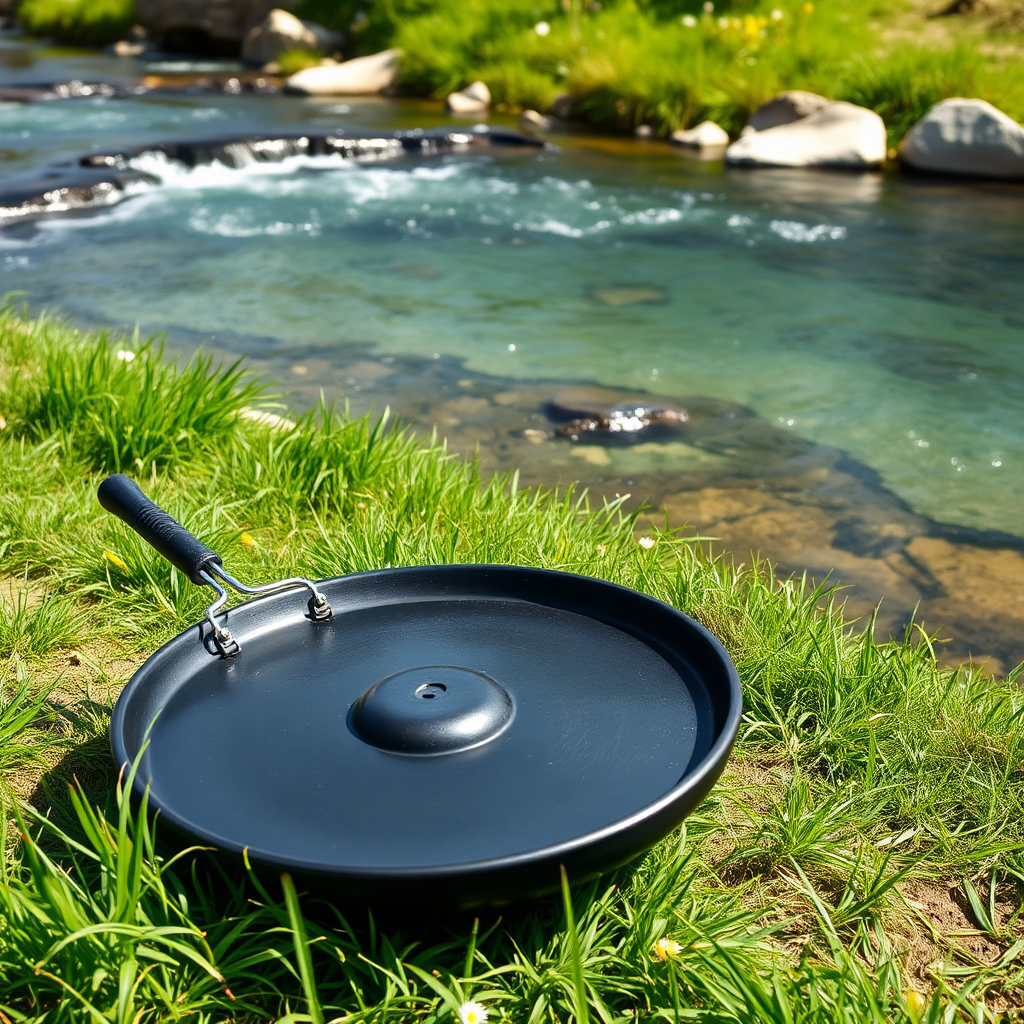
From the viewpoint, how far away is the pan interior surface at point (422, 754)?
1.41 metres

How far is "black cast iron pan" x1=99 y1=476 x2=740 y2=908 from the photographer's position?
1366 mm

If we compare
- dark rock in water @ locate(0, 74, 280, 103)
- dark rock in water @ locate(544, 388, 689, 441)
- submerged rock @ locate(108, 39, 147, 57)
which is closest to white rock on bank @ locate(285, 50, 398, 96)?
dark rock in water @ locate(0, 74, 280, 103)

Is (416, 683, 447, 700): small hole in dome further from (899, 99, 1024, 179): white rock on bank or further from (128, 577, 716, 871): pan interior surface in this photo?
(899, 99, 1024, 179): white rock on bank

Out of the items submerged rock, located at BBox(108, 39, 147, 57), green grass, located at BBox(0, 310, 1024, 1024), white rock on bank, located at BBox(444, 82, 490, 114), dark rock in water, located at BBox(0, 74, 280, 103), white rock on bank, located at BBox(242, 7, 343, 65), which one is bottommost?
green grass, located at BBox(0, 310, 1024, 1024)

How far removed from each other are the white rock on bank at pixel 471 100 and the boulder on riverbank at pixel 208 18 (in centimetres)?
772

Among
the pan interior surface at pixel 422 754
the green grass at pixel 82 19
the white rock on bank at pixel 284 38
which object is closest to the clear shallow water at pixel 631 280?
the pan interior surface at pixel 422 754

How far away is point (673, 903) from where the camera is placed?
1617mm

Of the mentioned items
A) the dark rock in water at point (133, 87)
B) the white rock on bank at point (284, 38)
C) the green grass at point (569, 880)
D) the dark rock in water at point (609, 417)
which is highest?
the white rock on bank at point (284, 38)

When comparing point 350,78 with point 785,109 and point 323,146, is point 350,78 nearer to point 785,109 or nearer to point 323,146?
point 323,146

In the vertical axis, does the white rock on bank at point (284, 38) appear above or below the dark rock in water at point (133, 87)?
above

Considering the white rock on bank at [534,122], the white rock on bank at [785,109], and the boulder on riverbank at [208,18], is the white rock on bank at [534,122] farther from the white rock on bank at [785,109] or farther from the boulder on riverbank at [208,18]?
the boulder on riverbank at [208,18]

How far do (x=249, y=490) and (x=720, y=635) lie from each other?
153 centimetres

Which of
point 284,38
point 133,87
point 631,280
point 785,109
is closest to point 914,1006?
point 631,280

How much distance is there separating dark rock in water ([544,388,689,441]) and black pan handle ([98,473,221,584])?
8.30 ft
